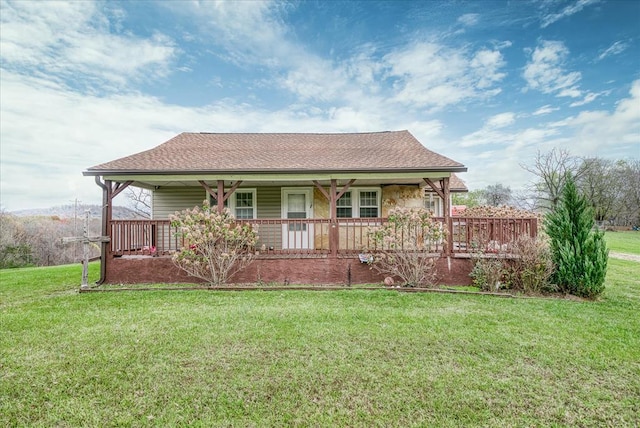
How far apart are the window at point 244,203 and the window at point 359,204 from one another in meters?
3.06

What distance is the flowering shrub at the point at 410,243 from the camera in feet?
25.2

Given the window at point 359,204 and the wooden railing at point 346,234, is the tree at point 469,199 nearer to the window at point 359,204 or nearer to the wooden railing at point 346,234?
the window at point 359,204

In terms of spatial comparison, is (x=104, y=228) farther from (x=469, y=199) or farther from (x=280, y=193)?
(x=469, y=199)

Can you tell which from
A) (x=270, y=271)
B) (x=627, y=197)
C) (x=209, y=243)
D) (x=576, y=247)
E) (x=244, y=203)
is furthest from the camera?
(x=627, y=197)

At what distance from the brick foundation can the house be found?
27 mm

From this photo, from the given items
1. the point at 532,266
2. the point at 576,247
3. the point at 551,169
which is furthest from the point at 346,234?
the point at 551,169

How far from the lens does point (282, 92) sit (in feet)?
61.7

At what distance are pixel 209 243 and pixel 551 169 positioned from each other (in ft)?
99.0

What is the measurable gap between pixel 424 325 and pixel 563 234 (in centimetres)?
491

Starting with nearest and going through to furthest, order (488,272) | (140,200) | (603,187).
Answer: (488,272) → (140,200) → (603,187)

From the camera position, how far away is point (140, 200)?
62.8 ft

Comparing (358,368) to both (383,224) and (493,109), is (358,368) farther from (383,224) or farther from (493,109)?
(493,109)

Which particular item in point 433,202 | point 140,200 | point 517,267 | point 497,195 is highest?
point 497,195

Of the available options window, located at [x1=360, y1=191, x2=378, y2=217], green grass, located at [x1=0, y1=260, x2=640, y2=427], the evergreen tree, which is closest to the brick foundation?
green grass, located at [x1=0, y1=260, x2=640, y2=427]
